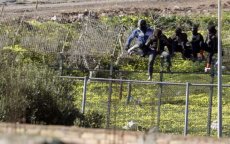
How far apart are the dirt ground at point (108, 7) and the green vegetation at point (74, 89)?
1633 cm

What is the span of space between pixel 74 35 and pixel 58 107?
5866 mm

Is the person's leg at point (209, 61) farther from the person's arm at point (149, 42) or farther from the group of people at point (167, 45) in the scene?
the person's arm at point (149, 42)

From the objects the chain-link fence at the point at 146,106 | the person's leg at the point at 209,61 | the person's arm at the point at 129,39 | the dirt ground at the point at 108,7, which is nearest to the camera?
the chain-link fence at the point at 146,106

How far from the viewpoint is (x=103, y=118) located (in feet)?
58.3

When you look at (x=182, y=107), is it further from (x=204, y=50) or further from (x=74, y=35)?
(x=74, y=35)

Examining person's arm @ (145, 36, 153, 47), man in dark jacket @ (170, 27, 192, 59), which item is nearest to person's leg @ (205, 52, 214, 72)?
man in dark jacket @ (170, 27, 192, 59)

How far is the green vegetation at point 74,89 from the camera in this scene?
16578 millimetres

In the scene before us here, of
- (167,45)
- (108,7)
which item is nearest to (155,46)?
(167,45)

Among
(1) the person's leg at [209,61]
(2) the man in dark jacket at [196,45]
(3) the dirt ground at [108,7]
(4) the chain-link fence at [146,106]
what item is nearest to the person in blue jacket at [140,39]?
(4) the chain-link fence at [146,106]

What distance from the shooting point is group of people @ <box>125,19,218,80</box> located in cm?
1914

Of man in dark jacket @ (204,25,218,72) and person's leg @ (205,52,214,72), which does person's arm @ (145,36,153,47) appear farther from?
person's leg @ (205,52,214,72)

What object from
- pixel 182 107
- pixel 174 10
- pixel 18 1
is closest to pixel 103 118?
pixel 182 107

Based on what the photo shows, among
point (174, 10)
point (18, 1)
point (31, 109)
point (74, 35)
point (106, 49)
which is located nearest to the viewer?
point (31, 109)

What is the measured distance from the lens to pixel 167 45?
19.4m
